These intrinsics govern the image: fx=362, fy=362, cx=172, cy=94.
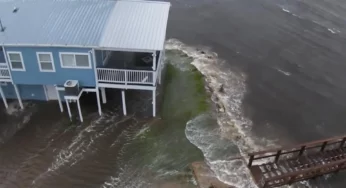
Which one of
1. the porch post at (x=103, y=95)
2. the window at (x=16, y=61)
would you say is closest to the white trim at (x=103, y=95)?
the porch post at (x=103, y=95)

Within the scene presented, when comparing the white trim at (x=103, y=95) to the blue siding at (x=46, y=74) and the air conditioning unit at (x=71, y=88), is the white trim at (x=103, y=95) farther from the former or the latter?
the air conditioning unit at (x=71, y=88)

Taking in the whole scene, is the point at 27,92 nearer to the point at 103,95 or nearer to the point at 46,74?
the point at 46,74

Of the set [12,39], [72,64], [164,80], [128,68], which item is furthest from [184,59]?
[12,39]

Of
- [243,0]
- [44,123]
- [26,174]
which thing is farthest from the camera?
[243,0]

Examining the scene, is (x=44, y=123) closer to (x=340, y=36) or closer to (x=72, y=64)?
(x=72, y=64)

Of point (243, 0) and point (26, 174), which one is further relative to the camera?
point (243, 0)

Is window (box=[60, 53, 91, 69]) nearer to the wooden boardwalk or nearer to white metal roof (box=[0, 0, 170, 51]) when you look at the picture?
white metal roof (box=[0, 0, 170, 51])
